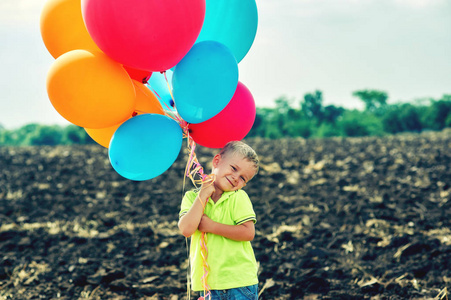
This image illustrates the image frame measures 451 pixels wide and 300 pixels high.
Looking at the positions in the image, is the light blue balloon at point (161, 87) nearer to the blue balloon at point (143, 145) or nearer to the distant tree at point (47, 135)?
the blue balloon at point (143, 145)

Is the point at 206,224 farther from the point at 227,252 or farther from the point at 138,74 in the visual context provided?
the point at 138,74

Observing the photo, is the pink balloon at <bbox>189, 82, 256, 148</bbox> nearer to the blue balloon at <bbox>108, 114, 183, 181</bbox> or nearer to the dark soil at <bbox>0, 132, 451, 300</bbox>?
the blue balloon at <bbox>108, 114, 183, 181</bbox>

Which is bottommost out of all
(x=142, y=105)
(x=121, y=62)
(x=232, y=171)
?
(x=232, y=171)

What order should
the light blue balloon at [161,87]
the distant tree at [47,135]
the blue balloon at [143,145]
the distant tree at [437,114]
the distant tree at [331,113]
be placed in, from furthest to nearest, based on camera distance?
the distant tree at [437,114], the distant tree at [331,113], the distant tree at [47,135], the light blue balloon at [161,87], the blue balloon at [143,145]

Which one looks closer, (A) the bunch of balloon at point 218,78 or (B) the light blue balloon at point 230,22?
(A) the bunch of balloon at point 218,78

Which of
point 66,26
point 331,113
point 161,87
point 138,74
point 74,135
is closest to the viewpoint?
point 66,26

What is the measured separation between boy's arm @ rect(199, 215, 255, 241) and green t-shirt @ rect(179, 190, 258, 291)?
0.04 m

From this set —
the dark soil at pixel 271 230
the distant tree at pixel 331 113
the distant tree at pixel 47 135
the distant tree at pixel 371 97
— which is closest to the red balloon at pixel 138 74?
the dark soil at pixel 271 230

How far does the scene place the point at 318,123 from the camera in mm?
22391

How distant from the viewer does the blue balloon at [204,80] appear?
215 cm

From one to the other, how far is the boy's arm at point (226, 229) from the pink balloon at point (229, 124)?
1.52ft

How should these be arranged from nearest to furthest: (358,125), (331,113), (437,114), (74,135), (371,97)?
(74,135)
(358,125)
(331,113)
(437,114)
(371,97)

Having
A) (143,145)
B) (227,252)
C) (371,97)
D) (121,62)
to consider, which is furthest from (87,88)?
(371,97)

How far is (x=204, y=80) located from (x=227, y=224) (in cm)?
72
